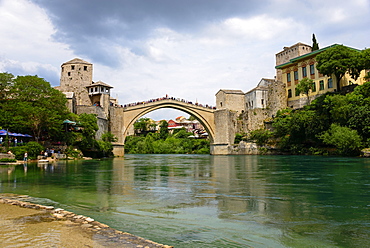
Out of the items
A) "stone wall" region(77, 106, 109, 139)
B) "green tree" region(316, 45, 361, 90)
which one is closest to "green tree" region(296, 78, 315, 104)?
"green tree" region(316, 45, 361, 90)

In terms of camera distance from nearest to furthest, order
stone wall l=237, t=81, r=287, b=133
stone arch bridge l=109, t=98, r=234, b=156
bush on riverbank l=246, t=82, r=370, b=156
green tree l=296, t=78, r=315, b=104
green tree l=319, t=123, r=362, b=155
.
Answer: green tree l=319, t=123, r=362, b=155
bush on riverbank l=246, t=82, r=370, b=156
green tree l=296, t=78, r=315, b=104
stone arch bridge l=109, t=98, r=234, b=156
stone wall l=237, t=81, r=287, b=133

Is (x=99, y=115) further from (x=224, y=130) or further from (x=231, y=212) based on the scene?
(x=231, y=212)

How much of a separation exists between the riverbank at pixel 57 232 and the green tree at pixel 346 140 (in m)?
26.4

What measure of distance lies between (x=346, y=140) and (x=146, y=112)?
89.6 feet

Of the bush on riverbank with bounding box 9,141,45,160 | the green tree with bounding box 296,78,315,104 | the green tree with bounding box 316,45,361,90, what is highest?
the green tree with bounding box 316,45,361,90

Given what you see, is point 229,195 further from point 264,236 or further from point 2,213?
point 2,213

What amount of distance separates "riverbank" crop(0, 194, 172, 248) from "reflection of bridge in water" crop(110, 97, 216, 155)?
3624 cm

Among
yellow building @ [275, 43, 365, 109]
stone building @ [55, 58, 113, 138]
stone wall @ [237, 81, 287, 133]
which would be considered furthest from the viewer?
stone wall @ [237, 81, 287, 133]

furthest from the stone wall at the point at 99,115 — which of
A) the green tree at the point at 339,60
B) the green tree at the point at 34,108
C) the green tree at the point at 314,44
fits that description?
the green tree at the point at 314,44

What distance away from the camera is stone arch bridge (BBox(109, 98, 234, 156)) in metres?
41.5

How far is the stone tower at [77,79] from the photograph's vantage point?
139 ft

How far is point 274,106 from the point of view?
4753 centimetres

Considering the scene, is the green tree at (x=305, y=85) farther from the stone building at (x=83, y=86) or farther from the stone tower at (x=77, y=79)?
the stone tower at (x=77, y=79)

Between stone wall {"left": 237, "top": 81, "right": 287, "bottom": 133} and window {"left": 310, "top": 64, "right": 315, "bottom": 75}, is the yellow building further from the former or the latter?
stone wall {"left": 237, "top": 81, "right": 287, "bottom": 133}
